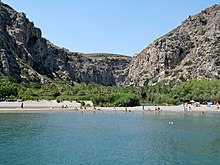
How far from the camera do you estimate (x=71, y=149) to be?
120ft

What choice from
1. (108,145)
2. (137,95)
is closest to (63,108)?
(137,95)

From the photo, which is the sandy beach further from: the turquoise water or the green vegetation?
the turquoise water

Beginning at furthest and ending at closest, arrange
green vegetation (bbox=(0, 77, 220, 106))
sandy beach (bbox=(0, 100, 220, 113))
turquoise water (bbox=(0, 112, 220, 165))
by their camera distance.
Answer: green vegetation (bbox=(0, 77, 220, 106)), sandy beach (bbox=(0, 100, 220, 113)), turquoise water (bbox=(0, 112, 220, 165))

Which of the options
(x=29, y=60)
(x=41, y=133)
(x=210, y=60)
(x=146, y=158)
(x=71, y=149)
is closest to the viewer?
(x=146, y=158)

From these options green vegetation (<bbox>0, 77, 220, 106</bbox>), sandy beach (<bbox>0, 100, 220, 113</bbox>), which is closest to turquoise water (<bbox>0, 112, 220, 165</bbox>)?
sandy beach (<bbox>0, 100, 220, 113</bbox>)

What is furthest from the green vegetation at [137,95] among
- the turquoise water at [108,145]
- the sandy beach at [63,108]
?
the turquoise water at [108,145]

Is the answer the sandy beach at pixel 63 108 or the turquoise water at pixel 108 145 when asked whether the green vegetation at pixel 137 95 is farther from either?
the turquoise water at pixel 108 145

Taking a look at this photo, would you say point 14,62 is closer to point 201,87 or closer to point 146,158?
point 201,87

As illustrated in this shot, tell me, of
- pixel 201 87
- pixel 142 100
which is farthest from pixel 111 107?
pixel 201 87

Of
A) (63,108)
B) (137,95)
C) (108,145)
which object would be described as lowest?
(108,145)

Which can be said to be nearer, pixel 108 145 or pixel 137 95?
pixel 108 145

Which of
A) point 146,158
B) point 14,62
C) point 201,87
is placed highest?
point 14,62

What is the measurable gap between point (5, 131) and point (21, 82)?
117203 mm

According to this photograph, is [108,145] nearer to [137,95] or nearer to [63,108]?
[63,108]
